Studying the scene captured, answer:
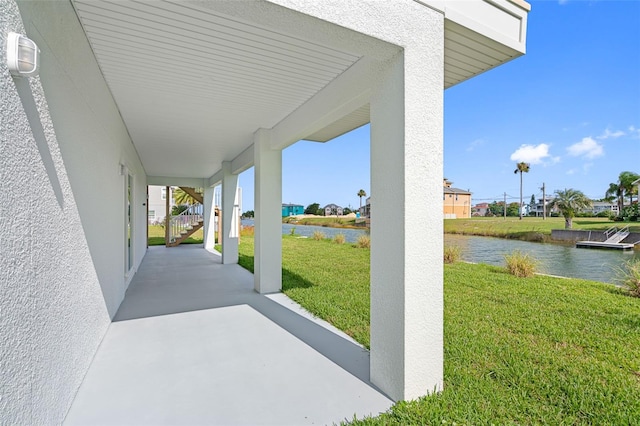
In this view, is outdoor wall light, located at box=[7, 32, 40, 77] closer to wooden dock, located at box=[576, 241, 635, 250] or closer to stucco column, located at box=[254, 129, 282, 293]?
stucco column, located at box=[254, 129, 282, 293]

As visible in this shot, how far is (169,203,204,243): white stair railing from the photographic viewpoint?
1513 cm

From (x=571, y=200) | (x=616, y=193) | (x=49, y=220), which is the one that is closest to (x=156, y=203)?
(x=49, y=220)

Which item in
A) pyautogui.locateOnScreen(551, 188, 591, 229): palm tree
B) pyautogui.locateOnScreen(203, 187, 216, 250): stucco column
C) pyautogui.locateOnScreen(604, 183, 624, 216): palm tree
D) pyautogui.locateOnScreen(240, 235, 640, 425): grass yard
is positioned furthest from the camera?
pyautogui.locateOnScreen(604, 183, 624, 216): palm tree

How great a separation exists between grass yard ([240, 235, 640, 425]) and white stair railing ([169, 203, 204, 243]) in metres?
10.5

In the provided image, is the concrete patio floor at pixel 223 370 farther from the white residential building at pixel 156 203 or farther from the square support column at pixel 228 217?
the white residential building at pixel 156 203

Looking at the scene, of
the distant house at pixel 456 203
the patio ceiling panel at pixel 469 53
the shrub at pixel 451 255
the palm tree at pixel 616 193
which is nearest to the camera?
the patio ceiling panel at pixel 469 53

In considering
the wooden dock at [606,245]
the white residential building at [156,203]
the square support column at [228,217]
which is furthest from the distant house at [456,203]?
the square support column at [228,217]

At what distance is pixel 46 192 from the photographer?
6.49 ft

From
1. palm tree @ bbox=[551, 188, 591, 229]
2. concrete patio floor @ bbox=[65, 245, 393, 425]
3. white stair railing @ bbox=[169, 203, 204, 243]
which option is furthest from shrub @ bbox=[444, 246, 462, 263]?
palm tree @ bbox=[551, 188, 591, 229]

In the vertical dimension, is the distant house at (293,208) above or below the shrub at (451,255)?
above

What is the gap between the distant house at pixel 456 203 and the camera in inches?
2024

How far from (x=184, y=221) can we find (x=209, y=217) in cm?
268

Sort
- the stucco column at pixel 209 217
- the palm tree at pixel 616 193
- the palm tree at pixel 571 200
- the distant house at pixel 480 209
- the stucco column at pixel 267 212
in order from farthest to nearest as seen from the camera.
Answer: the distant house at pixel 480 209
the palm tree at pixel 616 193
the palm tree at pixel 571 200
the stucco column at pixel 209 217
the stucco column at pixel 267 212

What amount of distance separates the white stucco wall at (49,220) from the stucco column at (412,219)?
2.41m
